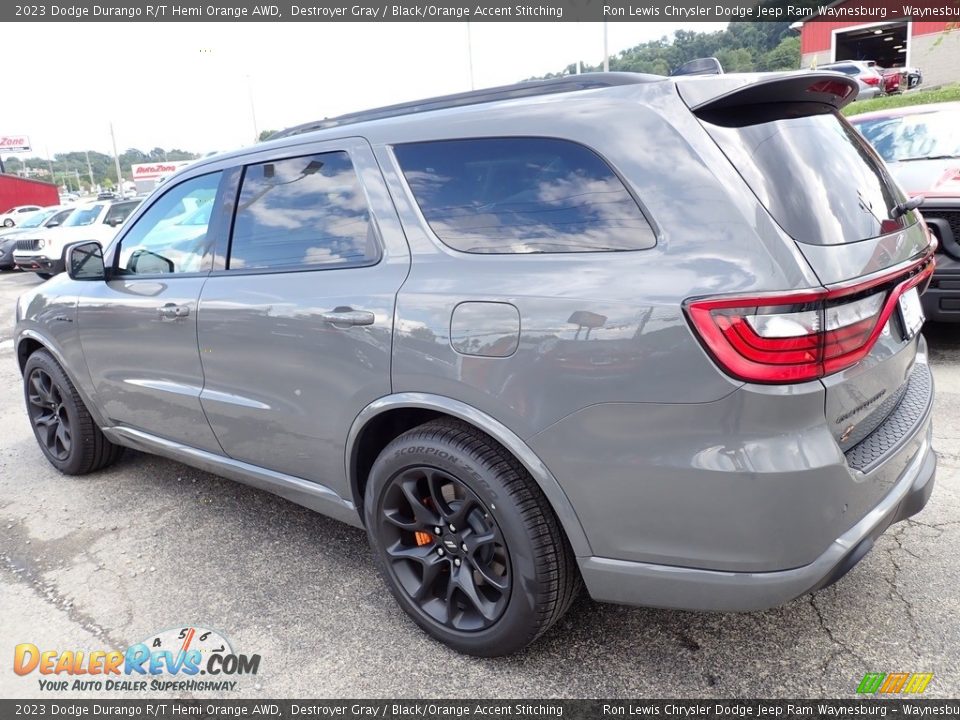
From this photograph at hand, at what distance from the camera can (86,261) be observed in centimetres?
365

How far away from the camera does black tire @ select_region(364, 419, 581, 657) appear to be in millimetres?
2090

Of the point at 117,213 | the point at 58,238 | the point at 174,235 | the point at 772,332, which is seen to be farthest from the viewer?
the point at 117,213

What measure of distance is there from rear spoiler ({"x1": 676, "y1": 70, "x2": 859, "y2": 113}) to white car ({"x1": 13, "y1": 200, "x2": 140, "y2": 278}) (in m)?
14.2

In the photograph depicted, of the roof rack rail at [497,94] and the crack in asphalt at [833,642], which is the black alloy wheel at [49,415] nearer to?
the roof rack rail at [497,94]

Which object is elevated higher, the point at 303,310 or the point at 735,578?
the point at 303,310

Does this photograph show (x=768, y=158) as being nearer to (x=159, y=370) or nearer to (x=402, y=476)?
(x=402, y=476)

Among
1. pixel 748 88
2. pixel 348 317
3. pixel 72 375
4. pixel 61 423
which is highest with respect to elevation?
pixel 748 88

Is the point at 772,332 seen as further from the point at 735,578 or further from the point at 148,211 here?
the point at 148,211

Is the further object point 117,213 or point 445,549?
point 117,213

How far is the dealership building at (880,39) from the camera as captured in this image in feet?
106

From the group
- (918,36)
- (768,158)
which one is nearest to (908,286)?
(768,158)

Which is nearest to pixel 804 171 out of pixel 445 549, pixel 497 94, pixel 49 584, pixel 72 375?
pixel 497 94

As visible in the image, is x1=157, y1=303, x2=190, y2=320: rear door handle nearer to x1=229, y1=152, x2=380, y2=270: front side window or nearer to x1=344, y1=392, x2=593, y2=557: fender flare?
x1=229, y1=152, x2=380, y2=270: front side window

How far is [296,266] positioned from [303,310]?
0.24 m
